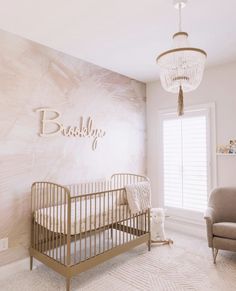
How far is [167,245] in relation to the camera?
3188mm

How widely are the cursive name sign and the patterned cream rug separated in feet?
4.99

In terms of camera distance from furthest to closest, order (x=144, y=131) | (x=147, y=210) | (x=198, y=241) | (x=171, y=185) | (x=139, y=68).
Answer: (x=144, y=131) → (x=171, y=185) → (x=139, y=68) → (x=198, y=241) → (x=147, y=210)

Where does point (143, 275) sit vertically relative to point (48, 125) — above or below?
below

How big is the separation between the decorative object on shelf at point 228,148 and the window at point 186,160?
19cm

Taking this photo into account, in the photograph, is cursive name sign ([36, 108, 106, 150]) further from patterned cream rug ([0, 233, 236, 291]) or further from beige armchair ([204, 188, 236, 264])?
beige armchair ([204, 188, 236, 264])

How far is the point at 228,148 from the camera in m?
3.34

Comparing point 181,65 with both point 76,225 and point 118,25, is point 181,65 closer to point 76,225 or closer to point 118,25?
point 118,25

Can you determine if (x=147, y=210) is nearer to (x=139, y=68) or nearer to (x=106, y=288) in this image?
(x=106, y=288)

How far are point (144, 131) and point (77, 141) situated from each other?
1.59m

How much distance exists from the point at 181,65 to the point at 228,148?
2058 mm

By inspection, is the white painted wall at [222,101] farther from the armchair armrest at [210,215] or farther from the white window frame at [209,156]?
the armchair armrest at [210,215]

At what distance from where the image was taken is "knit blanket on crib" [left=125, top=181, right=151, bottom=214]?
2.71 m

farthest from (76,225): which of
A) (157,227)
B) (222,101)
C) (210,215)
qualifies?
(222,101)

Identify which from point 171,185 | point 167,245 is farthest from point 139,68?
point 167,245
